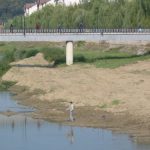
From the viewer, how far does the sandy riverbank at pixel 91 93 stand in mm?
39000

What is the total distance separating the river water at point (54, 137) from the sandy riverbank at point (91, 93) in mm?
1024

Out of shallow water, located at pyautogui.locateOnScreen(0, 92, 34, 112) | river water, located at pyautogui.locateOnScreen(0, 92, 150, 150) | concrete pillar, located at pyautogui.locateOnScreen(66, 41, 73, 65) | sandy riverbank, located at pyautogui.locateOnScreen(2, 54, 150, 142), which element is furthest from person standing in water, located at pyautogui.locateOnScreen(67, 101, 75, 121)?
concrete pillar, located at pyautogui.locateOnScreen(66, 41, 73, 65)

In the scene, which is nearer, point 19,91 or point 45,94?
point 45,94

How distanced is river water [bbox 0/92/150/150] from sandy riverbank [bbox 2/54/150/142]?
1.02m

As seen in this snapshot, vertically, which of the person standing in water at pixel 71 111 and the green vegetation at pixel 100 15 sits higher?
the green vegetation at pixel 100 15

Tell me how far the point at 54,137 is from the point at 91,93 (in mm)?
12388

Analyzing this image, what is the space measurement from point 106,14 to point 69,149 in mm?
59171

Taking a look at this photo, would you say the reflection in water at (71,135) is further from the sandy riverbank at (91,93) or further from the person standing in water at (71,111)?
the person standing in water at (71,111)

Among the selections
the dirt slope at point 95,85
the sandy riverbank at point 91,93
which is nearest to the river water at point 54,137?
the sandy riverbank at point 91,93

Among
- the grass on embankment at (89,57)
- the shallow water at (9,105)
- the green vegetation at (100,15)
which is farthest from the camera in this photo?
the green vegetation at (100,15)

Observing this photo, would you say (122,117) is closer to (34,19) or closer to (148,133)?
(148,133)

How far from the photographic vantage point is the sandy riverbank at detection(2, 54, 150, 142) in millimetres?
39000

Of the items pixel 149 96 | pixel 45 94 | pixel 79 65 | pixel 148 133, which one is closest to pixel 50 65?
pixel 79 65

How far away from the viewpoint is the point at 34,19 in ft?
356
